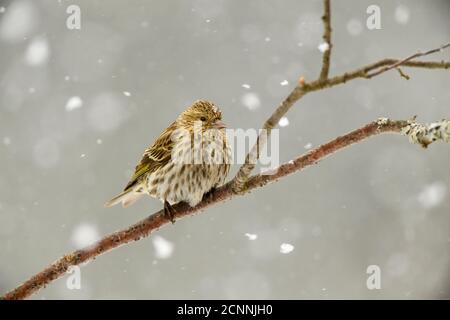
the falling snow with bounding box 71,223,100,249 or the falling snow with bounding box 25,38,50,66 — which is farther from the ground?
the falling snow with bounding box 25,38,50,66

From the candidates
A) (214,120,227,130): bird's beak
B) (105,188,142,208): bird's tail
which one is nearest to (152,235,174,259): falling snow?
(105,188,142,208): bird's tail

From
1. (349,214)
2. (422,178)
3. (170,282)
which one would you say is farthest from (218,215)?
(422,178)

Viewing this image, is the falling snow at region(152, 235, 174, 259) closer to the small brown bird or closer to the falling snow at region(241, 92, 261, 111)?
the falling snow at region(241, 92, 261, 111)

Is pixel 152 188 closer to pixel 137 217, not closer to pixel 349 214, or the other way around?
pixel 137 217

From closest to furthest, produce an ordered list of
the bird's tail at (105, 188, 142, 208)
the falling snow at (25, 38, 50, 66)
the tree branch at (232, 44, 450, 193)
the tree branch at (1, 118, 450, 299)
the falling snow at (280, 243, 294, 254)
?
the tree branch at (232, 44, 450, 193)
the tree branch at (1, 118, 450, 299)
the bird's tail at (105, 188, 142, 208)
the falling snow at (280, 243, 294, 254)
the falling snow at (25, 38, 50, 66)

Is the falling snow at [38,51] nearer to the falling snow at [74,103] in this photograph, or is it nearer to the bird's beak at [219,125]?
the falling snow at [74,103]

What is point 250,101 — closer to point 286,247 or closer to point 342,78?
point 286,247

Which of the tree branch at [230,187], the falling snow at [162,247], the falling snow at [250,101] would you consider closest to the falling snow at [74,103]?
the falling snow at [250,101]

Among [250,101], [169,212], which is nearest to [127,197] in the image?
[169,212]
